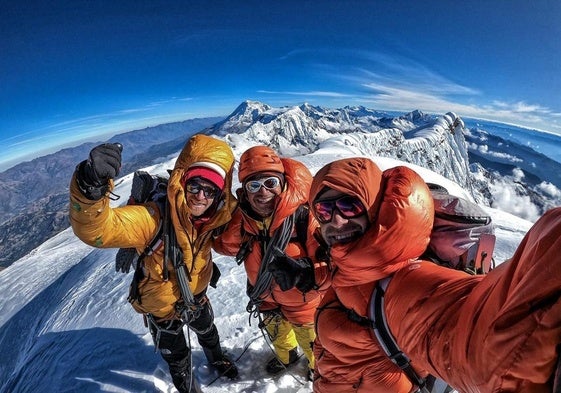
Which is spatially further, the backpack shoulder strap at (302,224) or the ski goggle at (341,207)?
the backpack shoulder strap at (302,224)

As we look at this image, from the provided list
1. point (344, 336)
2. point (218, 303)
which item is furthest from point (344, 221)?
point (218, 303)

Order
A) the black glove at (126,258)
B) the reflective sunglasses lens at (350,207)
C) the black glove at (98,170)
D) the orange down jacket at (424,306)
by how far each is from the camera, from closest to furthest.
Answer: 1. the orange down jacket at (424,306)
2. the reflective sunglasses lens at (350,207)
3. the black glove at (98,170)
4. the black glove at (126,258)

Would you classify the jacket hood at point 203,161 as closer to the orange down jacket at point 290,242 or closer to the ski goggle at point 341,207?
the orange down jacket at point 290,242

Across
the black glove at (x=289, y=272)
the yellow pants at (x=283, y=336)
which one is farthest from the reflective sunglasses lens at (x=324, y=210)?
the yellow pants at (x=283, y=336)

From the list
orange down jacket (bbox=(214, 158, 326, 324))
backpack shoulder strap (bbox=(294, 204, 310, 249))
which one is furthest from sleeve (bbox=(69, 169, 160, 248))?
A: backpack shoulder strap (bbox=(294, 204, 310, 249))

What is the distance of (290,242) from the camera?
3.15 metres

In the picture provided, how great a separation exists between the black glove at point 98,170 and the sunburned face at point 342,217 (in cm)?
167

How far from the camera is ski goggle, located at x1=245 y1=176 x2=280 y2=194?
3020mm

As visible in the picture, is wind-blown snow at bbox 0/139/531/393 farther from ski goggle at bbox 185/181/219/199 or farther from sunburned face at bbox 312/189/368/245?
sunburned face at bbox 312/189/368/245

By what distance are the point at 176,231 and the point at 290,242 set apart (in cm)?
124

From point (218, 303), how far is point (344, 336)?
3661 mm

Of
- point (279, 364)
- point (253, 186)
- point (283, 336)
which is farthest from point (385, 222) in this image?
point (279, 364)

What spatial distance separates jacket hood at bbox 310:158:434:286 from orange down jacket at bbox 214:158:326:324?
3.88ft

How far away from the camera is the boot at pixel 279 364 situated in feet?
13.1
